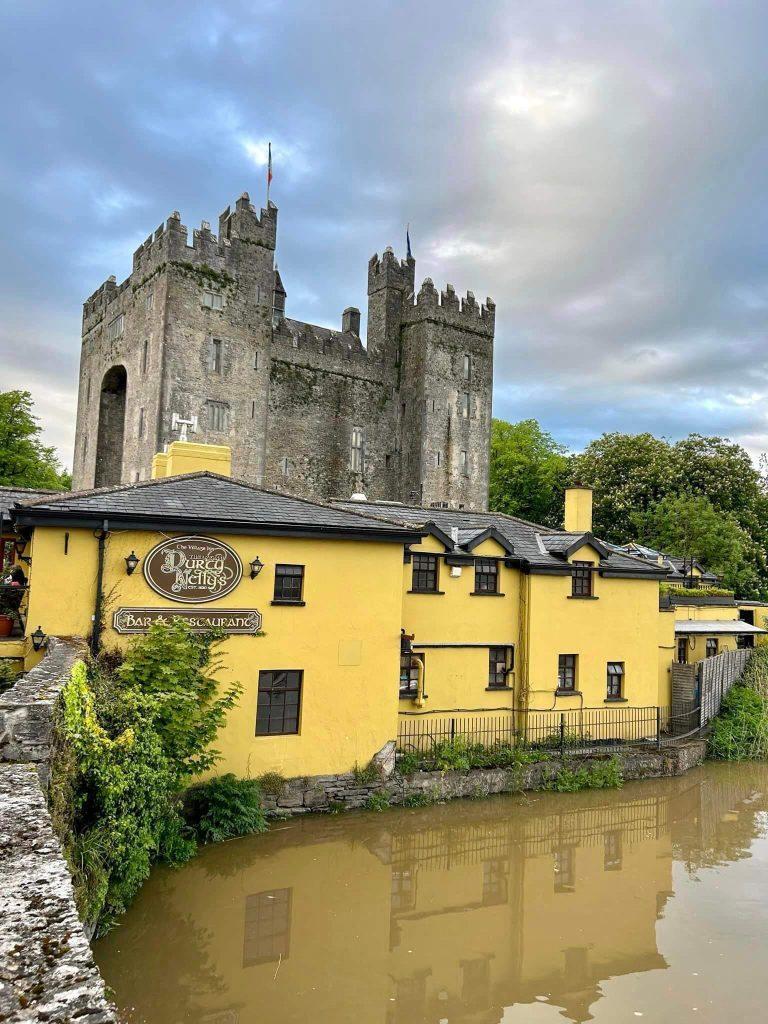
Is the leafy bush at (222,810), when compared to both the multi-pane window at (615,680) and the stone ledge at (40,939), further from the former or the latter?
the multi-pane window at (615,680)

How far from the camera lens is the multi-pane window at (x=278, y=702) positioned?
14938 mm

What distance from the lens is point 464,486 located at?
47500mm

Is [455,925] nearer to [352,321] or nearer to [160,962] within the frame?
[160,962]

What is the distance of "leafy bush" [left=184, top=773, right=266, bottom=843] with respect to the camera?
13.1 meters

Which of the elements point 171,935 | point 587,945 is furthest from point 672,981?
point 171,935

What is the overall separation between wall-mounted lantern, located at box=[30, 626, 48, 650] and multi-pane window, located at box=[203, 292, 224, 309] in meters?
27.6

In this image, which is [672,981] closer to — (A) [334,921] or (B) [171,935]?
(A) [334,921]

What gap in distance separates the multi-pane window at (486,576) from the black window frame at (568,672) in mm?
2823

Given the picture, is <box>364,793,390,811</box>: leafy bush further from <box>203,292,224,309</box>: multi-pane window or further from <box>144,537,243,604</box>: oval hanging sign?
<box>203,292,224,309</box>: multi-pane window

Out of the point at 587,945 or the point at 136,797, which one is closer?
the point at 136,797

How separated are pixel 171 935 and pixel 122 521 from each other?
7.05 m

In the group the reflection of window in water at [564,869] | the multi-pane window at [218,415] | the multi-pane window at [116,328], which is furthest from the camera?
the multi-pane window at [116,328]

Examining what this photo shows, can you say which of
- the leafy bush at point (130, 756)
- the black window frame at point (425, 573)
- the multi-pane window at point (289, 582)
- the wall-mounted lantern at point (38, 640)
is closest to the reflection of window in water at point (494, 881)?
the leafy bush at point (130, 756)

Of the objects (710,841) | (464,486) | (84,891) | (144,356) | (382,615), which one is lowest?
(710,841)
